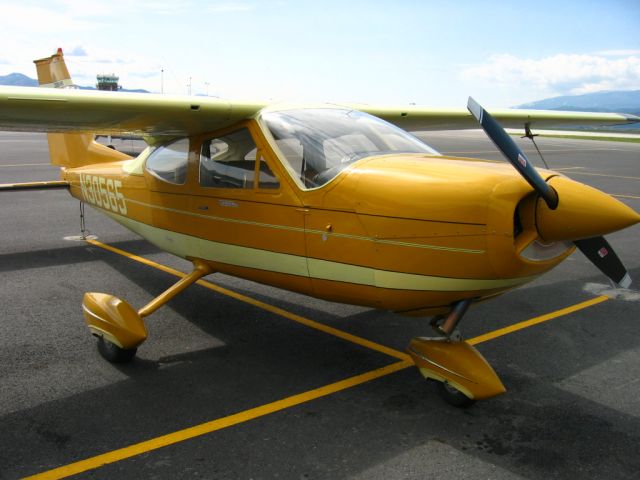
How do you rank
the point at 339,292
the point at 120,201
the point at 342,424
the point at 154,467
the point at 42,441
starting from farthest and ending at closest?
1. the point at 120,201
2. the point at 339,292
3. the point at 342,424
4. the point at 42,441
5. the point at 154,467

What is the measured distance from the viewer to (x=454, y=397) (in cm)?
369

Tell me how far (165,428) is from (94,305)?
150cm

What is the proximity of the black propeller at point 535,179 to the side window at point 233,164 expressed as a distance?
155 centimetres

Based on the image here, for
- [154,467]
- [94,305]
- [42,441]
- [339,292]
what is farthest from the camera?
[94,305]

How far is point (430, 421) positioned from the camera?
354 centimetres

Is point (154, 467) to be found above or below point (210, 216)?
below

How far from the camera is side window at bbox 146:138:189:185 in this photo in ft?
16.6

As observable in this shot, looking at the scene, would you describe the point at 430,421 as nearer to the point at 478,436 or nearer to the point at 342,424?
the point at 478,436


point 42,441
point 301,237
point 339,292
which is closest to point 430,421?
point 339,292

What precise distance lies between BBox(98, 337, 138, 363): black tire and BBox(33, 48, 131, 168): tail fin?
345cm

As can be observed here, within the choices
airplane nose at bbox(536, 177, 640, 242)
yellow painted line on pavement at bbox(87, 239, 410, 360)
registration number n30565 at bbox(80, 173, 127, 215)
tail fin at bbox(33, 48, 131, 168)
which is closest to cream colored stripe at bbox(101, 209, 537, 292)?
airplane nose at bbox(536, 177, 640, 242)

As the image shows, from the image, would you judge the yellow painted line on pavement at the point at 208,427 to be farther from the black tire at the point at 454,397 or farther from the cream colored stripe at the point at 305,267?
the cream colored stripe at the point at 305,267

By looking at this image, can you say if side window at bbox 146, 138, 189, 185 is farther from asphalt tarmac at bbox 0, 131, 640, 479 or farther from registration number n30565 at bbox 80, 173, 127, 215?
asphalt tarmac at bbox 0, 131, 640, 479

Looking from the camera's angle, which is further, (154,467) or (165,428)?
(165,428)
